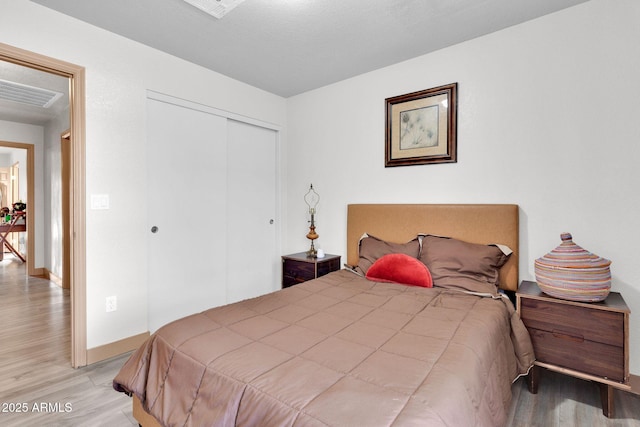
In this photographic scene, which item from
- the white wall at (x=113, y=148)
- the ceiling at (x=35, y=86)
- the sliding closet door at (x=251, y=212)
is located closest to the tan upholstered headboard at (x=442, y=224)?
the sliding closet door at (x=251, y=212)

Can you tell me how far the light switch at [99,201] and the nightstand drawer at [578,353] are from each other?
3115 mm

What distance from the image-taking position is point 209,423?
112 cm

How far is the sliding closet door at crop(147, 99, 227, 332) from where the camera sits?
9.10 ft

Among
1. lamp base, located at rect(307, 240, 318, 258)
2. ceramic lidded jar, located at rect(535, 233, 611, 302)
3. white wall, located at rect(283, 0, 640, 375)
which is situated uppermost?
white wall, located at rect(283, 0, 640, 375)

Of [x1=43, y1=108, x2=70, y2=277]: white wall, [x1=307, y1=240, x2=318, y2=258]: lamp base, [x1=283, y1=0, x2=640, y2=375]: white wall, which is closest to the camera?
[x1=283, y1=0, x2=640, y2=375]: white wall

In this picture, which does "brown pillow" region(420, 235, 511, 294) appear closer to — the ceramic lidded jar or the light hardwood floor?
the ceramic lidded jar

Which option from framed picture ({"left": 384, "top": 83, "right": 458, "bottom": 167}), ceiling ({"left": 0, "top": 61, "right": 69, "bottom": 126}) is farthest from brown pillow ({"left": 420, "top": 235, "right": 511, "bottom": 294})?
ceiling ({"left": 0, "top": 61, "right": 69, "bottom": 126})

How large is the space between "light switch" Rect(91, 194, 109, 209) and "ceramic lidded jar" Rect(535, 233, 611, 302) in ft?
10.2

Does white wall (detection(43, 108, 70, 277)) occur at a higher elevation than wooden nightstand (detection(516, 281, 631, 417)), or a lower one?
higher

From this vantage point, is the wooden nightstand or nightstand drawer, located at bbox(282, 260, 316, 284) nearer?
the wooden nightstand

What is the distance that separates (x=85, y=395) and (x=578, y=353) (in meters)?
2.98

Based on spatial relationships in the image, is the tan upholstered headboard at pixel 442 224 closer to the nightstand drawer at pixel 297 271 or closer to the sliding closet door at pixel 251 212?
the nightstand drawer at pixel 297 271

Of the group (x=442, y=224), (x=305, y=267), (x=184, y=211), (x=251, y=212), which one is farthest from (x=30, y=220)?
(x=442, y=224)

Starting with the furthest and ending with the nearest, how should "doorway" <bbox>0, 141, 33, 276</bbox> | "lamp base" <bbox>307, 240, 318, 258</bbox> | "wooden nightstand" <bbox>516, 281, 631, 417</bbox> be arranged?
"doorway" <bbox>0, 141, 33, 276</bbox>
"lamp base" <bbox>307, 240, 318, 258</bbox>
"wooden nightstand" <bbox>516, 281, 631, 417</bbox>
